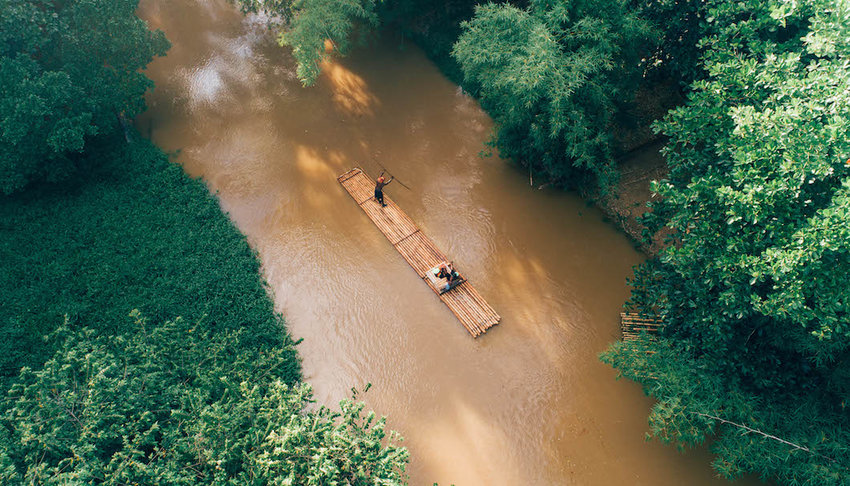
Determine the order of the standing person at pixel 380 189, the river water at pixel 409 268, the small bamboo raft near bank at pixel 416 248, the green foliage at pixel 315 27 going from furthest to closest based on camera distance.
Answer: the green foliage at pixel 315 27
the standing person at pixel 380 189
the small bamboo raft near bank at pixel 416 248
the river water at pixel 409 268

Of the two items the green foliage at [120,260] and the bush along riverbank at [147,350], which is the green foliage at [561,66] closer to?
the bush along riverbank at [147,350]

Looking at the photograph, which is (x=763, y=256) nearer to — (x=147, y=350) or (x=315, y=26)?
(x=147, y=350)

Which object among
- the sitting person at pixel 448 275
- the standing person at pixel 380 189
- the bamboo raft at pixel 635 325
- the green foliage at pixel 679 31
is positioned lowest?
the bamboo raft at pixel 635 325

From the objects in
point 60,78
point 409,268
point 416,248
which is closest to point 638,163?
point 416,248

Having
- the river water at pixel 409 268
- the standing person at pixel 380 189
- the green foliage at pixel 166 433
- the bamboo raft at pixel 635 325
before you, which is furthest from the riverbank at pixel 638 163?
the green foliage at pixel 166 433

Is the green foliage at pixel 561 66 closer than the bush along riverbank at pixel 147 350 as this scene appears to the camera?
No

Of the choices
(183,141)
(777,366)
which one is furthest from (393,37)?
(777,366)

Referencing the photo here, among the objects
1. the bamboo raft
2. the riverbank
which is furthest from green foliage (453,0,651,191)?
the bamboo raft
